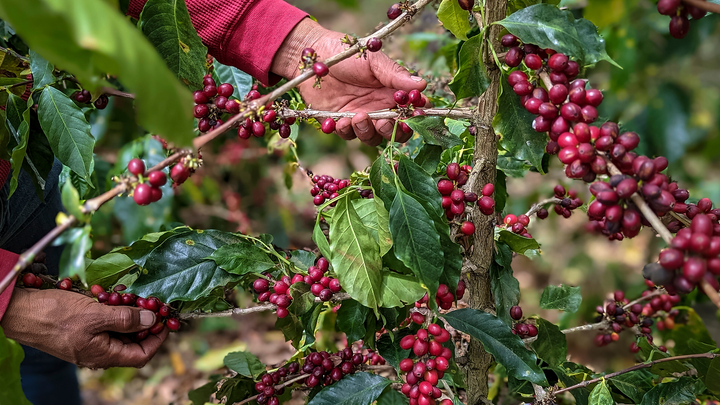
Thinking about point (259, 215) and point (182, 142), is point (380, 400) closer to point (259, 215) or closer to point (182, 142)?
point (182, 142)

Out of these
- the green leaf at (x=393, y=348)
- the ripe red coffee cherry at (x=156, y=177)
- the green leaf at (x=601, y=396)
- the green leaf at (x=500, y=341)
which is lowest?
the green leaf at (x=601, y=396)

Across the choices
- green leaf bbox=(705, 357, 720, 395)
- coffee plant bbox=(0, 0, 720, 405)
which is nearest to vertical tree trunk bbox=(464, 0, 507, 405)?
coffee plant bbox=(0, 0, 720, 405)

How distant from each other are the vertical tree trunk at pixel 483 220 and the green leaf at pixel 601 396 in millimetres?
207

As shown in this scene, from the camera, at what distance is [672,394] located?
81 cm

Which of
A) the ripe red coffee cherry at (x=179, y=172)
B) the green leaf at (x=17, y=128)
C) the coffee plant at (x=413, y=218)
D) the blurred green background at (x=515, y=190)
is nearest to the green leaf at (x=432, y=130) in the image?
the coffee plant at (x=413, y=218)

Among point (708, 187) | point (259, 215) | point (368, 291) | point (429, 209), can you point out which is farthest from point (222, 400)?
point (708, 187)

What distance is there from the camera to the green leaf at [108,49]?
1.02 feet

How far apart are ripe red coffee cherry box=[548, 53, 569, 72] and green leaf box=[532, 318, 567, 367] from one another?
534mm

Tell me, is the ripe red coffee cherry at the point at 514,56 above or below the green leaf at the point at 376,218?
above

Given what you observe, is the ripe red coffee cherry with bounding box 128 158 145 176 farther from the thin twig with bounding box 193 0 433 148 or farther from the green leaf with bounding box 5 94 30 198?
the green leaf with bounding box 5 94 30 198

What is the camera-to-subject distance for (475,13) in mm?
742

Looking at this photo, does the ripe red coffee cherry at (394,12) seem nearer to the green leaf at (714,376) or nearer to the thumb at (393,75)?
the thumb at (393,75)

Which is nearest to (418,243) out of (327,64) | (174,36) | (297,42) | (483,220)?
(483,220)

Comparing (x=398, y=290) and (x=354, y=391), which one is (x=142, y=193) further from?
(x=354, y=391)
